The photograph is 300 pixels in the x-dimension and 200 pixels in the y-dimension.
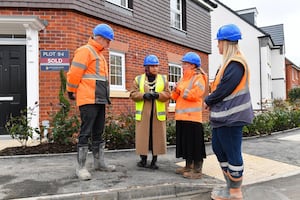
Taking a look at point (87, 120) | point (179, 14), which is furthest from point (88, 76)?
point (179, 14)

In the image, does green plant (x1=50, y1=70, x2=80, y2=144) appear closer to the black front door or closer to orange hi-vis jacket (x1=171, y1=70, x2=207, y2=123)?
the black front door

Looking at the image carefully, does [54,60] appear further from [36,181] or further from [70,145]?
[36,181]

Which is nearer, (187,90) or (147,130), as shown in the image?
(187,90)

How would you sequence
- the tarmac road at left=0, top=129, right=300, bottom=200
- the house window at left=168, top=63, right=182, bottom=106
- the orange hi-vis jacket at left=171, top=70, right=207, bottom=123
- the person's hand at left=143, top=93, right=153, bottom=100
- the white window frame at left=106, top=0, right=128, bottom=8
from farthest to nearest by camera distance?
the house window at left=168, top=63, right=182, bottom=106
the white window frame at left=106, top=0, right=128, bottom=8
the person's hand at left=143, top=93, right=153, bottom=100
the orange hi-vis jacket at left=171, top=70, right=207, bottom=123
the tarmac road at left=0, top=129, right=300, bottom=200

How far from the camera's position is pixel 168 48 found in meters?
11.8

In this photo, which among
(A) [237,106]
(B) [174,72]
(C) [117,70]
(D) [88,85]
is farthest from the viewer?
(B) [174,72]

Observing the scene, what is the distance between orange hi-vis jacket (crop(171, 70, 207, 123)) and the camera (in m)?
4.41

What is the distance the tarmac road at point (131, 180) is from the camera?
3.76 m

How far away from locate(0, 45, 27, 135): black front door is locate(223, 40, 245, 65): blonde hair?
5820mm

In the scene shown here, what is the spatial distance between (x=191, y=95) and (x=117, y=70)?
549 centimetres

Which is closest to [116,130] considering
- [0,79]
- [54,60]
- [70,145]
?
[70,145]

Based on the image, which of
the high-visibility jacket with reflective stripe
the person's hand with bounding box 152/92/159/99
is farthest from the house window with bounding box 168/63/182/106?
the high-visibility jacket with reflective stripe

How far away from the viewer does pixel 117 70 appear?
9562mm

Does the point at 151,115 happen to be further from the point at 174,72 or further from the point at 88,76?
the point at 174,72
